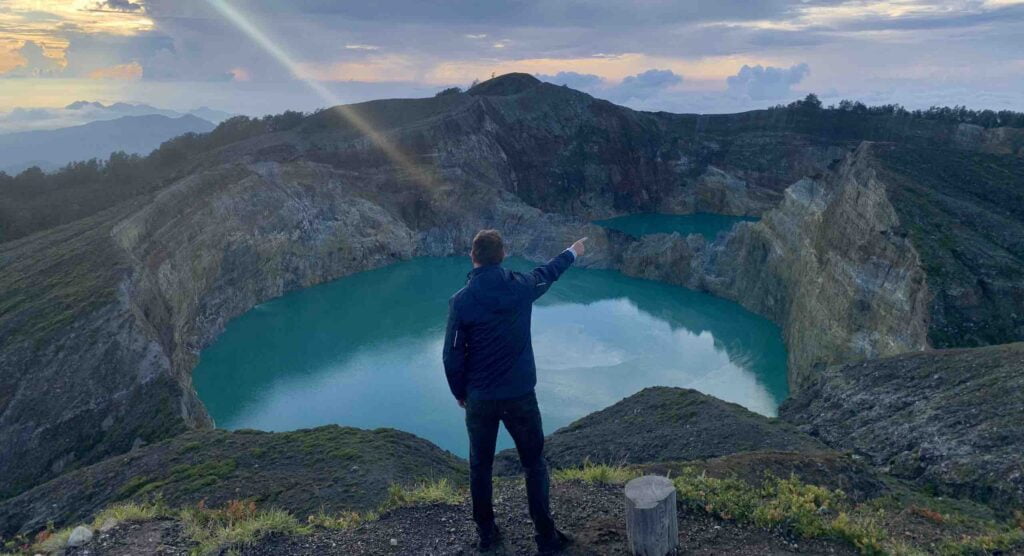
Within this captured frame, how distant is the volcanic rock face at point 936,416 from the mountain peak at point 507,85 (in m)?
55.8

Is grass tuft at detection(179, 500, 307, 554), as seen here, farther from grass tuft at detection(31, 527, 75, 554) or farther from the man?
the man

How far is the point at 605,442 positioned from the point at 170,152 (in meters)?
43.4

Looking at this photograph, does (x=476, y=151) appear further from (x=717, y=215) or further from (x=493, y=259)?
(x=493, y=259)

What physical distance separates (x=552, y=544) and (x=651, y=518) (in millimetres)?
987

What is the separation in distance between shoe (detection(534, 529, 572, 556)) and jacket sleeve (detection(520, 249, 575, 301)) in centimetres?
221

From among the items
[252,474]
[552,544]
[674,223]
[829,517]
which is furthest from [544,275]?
[674,223]

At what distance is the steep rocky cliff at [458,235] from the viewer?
1852 centimetres

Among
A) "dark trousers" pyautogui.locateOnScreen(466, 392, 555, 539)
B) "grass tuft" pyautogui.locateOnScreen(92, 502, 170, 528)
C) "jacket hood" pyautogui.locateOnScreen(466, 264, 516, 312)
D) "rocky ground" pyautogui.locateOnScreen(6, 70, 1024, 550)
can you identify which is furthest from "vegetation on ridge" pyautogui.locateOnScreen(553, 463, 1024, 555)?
"grass tuft" pyautogui.locateOnScreen(92, 502, 170, 528)

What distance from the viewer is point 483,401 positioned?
587cm

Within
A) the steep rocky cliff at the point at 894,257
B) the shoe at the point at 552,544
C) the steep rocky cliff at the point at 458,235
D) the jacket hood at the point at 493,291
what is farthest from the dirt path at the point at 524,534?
the steep rocky cliff at the point at 894,257

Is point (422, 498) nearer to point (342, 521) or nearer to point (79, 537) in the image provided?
point (342, 521)

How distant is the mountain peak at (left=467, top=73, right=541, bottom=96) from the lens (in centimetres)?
6964

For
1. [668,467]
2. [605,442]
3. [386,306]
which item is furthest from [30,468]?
[386,306]

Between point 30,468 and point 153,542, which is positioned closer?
point 153,542
